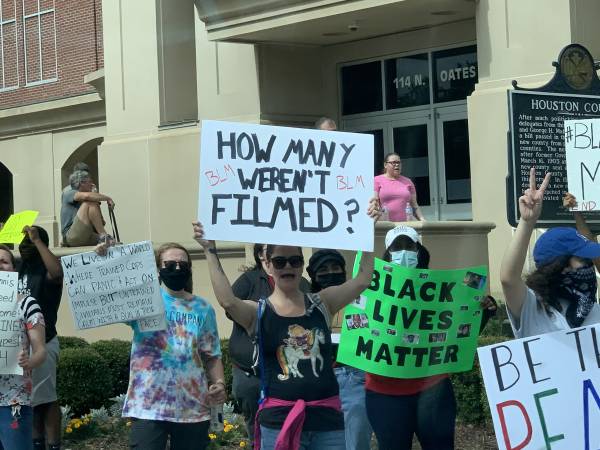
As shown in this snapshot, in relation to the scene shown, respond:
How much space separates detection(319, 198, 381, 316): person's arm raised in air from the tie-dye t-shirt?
93 cm

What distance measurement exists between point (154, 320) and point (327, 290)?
42.7 inches

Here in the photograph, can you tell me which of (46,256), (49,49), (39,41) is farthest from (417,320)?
(39,41)

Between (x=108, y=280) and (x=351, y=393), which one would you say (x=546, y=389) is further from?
(x=108, y=280)

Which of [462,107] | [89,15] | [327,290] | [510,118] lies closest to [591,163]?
[510,118]

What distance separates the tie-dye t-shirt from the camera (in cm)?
675

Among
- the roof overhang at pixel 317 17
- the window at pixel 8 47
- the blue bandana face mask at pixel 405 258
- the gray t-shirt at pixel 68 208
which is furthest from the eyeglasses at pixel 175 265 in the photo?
the window at pixel 8 47

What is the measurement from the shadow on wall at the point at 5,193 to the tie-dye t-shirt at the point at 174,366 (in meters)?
23.3

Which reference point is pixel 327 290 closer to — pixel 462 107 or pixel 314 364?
pixel 314 364

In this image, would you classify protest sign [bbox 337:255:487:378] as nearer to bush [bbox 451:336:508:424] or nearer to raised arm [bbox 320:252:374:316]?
raised arm [bbox 320:252:374:316]

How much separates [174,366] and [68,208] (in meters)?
9.71

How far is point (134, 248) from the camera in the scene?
7.26 meters

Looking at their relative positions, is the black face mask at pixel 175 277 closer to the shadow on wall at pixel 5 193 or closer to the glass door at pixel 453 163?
the glass door at pixel 453 163

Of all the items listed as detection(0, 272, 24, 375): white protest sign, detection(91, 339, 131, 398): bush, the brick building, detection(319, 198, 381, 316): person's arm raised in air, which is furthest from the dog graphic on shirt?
the brick building

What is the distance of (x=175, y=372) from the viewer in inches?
268
